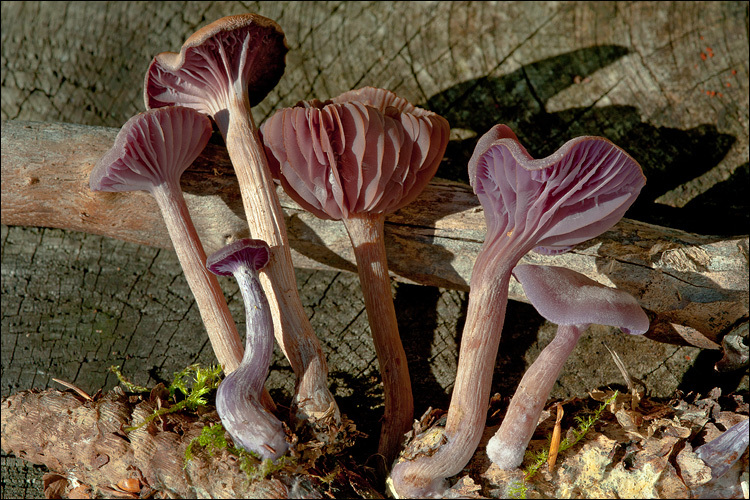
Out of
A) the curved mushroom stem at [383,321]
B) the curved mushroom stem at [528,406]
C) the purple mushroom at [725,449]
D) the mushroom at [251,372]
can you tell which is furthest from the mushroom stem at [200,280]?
the purple mushroom at [725,449]

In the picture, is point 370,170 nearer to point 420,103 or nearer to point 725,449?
point 420,103

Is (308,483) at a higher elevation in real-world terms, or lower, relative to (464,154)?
lower

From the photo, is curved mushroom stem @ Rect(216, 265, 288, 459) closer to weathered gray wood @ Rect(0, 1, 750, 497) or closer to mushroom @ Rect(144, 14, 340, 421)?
mushroom @ Rect(144, 14, 340, 421)

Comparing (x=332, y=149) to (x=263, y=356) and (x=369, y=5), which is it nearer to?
(x=263, y=356)

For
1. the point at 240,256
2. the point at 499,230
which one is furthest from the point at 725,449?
the point at 240,256

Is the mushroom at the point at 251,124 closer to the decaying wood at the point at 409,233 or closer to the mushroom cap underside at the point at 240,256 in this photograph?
the mushroom cap underside at the point at 240,256

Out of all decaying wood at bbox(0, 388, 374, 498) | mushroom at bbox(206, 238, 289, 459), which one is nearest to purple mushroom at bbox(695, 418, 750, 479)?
decaying wood at bbox(0, 388, 374, 498)

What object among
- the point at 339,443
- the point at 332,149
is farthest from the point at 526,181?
the point at 339,443
